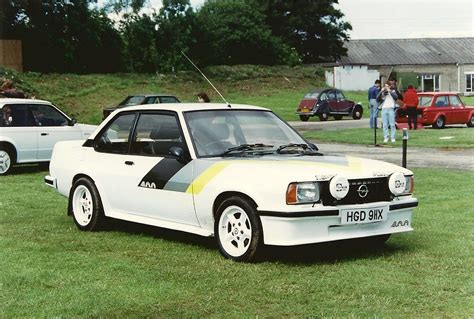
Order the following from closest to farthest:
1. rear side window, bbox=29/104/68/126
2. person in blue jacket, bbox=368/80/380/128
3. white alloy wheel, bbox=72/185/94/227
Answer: white alloy wheel, bbox=72/185/94/227 < rear side window, bbox=29/104/68/126 < person in blue jacket, bbox=368/80/380/128

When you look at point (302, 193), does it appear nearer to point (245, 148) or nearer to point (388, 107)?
point (245, 148)

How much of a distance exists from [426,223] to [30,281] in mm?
4832

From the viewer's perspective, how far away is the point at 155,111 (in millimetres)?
8883

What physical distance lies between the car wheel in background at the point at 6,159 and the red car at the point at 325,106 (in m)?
23.5

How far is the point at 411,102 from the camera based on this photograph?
93.8 feet

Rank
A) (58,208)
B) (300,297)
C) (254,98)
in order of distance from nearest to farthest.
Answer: (300,297) < (58,208) < (254,98)

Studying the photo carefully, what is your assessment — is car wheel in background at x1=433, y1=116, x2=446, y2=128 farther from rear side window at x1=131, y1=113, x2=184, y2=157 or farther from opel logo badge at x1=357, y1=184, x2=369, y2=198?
opel logo badge at x1=357, y1=184, x2=369, y2=198

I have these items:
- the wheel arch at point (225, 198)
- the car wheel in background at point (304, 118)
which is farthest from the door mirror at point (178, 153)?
the car wheel in background at point (304, 118)

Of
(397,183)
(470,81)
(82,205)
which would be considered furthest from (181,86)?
(470,81)

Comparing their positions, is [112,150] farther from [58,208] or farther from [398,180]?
[398,180]

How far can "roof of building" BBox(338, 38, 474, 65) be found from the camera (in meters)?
79.1

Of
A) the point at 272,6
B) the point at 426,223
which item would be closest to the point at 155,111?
the point at 426,223

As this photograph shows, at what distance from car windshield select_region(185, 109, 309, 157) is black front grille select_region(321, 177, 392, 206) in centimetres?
116

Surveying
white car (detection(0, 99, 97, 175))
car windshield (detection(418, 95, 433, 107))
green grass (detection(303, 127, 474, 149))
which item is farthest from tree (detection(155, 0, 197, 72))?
white car (detection(0, 99, 97, 175))
